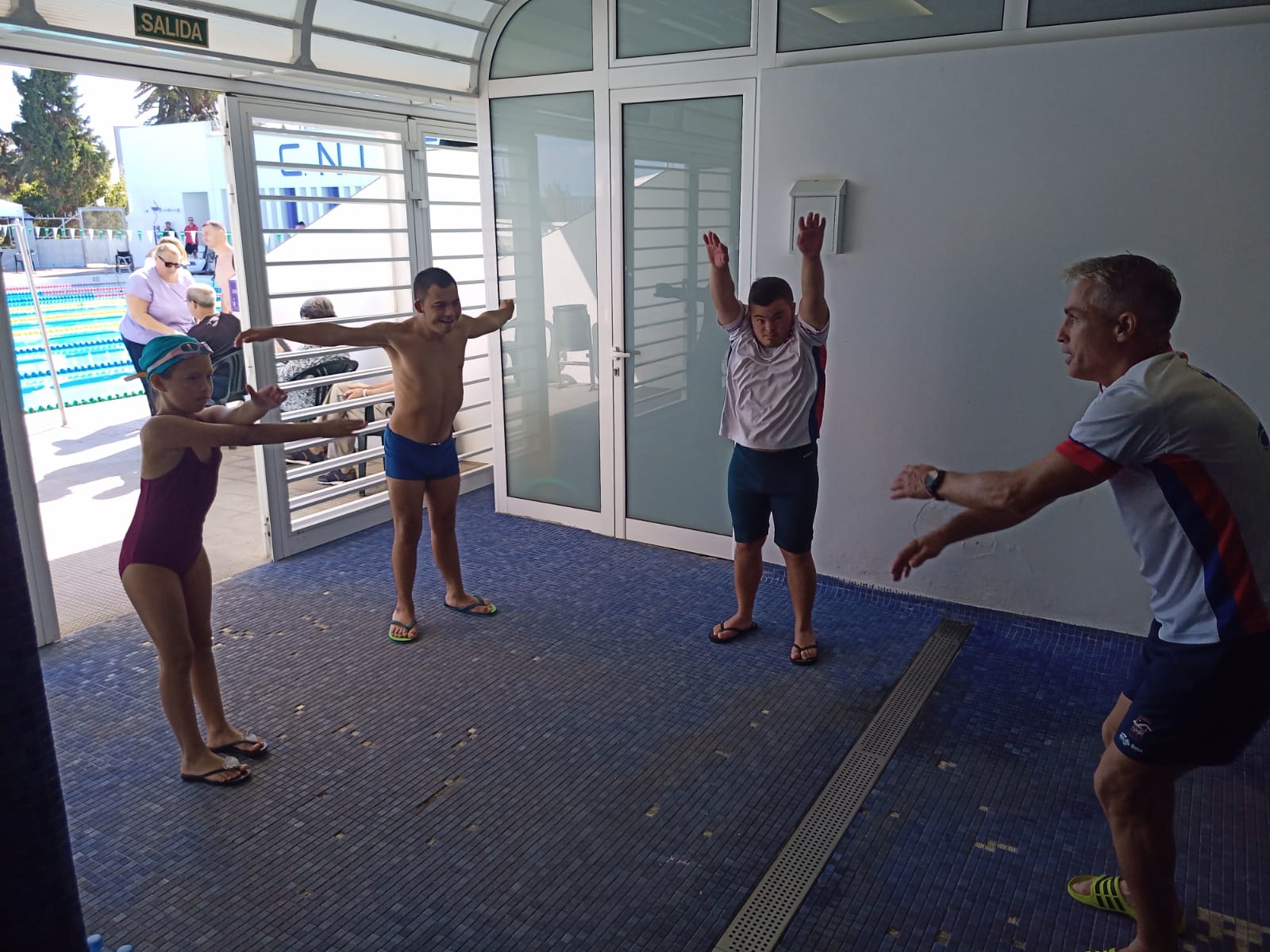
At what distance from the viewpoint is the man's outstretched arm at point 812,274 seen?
411 cm

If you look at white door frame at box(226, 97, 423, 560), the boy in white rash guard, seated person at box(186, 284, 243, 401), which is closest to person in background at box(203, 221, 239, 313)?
seated person at box(186, 284, 243, 401)

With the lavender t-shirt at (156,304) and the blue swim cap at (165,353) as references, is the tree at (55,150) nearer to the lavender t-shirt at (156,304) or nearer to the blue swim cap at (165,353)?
the lavender t-shirt at (156,304)

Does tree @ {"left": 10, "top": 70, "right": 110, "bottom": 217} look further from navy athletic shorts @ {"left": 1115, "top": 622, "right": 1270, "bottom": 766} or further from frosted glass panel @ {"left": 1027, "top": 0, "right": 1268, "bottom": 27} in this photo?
navy athletic shorts @ {"left": 1115, "top": 622, "right": 1270, "bottom": 766}

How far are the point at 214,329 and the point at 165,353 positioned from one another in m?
4.65

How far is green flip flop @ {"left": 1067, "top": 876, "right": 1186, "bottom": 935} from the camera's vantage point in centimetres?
279

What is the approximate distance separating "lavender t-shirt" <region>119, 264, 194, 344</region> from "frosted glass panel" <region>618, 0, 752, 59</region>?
4.21m

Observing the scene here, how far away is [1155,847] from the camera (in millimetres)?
2416

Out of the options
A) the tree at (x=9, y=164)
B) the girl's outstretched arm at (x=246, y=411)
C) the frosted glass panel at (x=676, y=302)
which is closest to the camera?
the girl's outstretched arm at (x=246, y=411)

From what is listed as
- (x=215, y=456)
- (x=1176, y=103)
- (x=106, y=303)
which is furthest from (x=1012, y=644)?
(x=106, y=303)

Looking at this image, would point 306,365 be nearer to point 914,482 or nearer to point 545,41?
point 545,41

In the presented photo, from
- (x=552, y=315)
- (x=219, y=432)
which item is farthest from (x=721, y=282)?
(x=219, y=432)

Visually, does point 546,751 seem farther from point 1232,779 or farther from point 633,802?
point 1232,779

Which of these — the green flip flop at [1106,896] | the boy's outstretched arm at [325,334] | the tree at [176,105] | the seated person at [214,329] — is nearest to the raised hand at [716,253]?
the boy's outstretched arm at [325,334]

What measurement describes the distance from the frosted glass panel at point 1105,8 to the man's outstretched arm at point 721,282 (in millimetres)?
1921
